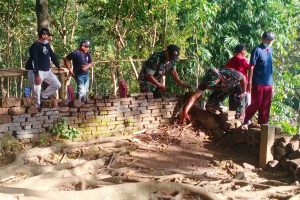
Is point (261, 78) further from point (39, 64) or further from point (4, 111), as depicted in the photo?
point (4, 111)

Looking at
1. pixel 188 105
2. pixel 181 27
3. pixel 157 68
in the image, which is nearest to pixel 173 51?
pixel 157 68

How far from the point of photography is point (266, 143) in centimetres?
614

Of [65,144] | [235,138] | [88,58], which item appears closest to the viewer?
[65,144]

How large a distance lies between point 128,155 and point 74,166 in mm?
1152

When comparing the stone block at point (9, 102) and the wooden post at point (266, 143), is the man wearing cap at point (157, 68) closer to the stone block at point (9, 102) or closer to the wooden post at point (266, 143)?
the wooden post at point (266, 143)

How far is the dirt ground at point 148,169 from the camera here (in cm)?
443

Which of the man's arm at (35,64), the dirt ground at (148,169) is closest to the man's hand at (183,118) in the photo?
the dirt ground at (148,169)

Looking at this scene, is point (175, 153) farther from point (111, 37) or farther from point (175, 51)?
point (111, 37)

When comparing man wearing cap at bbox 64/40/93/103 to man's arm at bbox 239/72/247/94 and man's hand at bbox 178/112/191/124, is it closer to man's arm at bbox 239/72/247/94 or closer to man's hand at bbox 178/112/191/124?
man's hand at bbox 178/112/191/124

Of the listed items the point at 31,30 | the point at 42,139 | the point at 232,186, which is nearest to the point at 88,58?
the point at 42,139

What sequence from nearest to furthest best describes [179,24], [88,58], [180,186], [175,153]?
[180,186] < [175,153] < [88,58] < [179,24]

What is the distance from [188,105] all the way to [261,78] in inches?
55.1

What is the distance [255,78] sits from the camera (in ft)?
23.9

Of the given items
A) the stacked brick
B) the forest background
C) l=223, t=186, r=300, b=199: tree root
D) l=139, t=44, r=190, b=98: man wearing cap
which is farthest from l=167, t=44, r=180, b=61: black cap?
l=223, t=186, r=300, b=199: tree root
